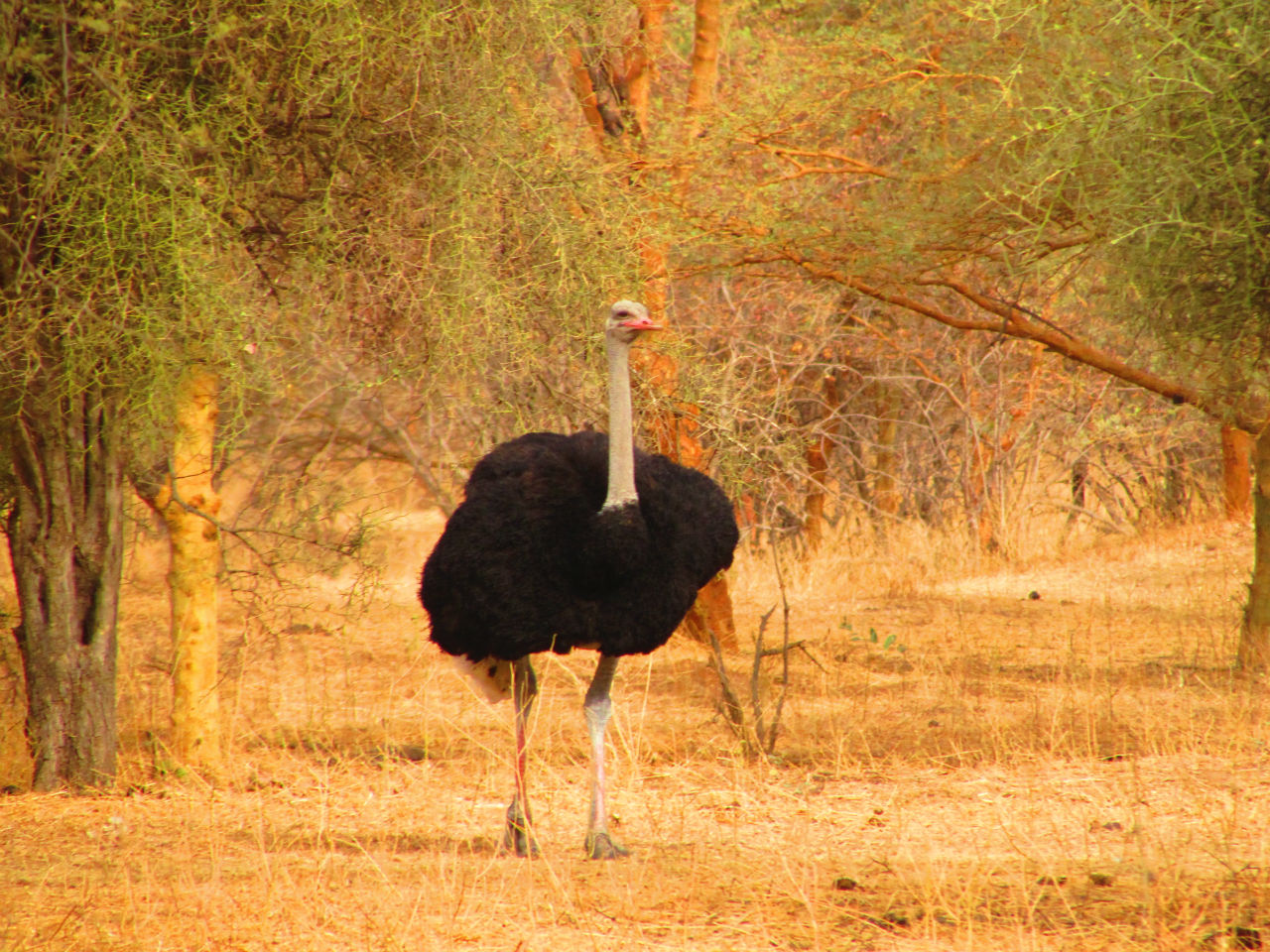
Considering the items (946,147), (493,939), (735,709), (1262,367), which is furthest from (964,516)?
(493,939)

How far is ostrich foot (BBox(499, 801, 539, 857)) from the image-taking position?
201 inches

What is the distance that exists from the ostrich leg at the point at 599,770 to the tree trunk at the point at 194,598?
2.49m

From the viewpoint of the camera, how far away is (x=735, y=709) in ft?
22.6

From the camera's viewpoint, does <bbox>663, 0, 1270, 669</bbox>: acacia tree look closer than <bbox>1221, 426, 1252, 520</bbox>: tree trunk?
Yes

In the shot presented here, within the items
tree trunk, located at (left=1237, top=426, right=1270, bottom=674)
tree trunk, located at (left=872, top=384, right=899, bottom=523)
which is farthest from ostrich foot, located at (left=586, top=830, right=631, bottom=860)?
tree trunk, located at (left=872, top=384, right=899, bottom=523)

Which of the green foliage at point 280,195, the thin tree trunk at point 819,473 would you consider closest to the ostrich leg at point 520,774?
the green foliage at point 280,195

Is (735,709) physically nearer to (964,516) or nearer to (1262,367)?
(1262,367)

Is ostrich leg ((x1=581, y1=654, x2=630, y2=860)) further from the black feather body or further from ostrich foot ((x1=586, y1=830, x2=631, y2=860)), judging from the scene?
the black feather body

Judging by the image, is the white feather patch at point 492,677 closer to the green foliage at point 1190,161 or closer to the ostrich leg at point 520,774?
the ostrich leg at point 520,774

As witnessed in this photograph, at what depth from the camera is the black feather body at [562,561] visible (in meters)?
4.77

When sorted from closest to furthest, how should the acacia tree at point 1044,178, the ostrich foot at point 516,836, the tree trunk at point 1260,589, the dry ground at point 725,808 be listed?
the dry ground at point 725,808
the acacia tree at point 1044,178
the ostrich foot at point 516,836
the tree trunk at point 1260,589

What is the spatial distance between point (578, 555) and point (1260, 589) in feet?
16.6

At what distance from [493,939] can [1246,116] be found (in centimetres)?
368

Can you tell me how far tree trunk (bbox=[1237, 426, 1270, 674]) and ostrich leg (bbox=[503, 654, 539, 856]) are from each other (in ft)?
15.2
